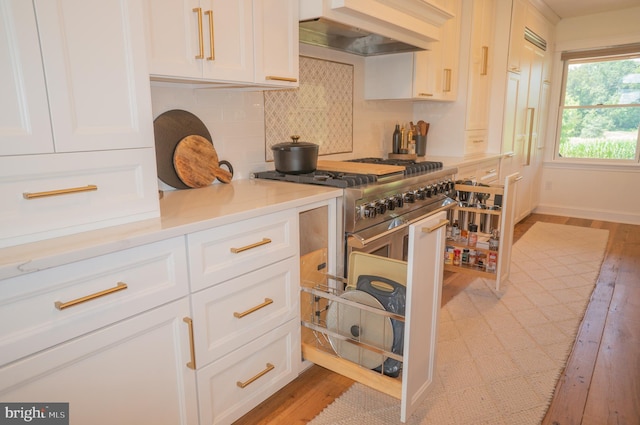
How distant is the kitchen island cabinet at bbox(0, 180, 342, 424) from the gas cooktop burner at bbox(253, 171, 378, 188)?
101 millimetres

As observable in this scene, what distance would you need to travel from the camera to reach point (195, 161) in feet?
6.59

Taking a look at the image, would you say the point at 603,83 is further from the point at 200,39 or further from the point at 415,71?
the point at 200,39

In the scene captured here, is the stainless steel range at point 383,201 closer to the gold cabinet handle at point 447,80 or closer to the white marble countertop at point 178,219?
the white marble countertop at point 178,219

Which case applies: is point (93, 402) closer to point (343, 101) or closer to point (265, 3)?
point (265, 3)

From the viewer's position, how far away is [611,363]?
215cm

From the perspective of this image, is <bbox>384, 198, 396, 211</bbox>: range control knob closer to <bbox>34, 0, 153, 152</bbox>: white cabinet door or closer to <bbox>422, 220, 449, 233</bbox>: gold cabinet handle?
<bbox>422, 220, 449, 233</bbox>: gold cabinet handle

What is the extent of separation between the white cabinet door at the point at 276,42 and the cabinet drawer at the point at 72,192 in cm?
77

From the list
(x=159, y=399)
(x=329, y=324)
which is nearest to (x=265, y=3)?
(x=329, y=324)

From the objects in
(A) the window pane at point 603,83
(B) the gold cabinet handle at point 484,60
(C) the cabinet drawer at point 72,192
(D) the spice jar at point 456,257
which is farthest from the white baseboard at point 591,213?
(C) the cabinet drawer at point 72,192

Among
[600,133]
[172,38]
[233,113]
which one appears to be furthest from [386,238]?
[600,133]

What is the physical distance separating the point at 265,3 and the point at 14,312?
1.52 metres

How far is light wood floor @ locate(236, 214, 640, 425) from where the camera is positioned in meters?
1.75

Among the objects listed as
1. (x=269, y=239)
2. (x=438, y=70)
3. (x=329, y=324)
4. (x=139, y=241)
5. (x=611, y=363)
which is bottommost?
(x=611, y=363)

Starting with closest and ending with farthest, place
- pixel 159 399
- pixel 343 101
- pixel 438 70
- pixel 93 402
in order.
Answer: pixel 93 402 < pixel 159 399 < pixel 343 101 < pixel 438 70
